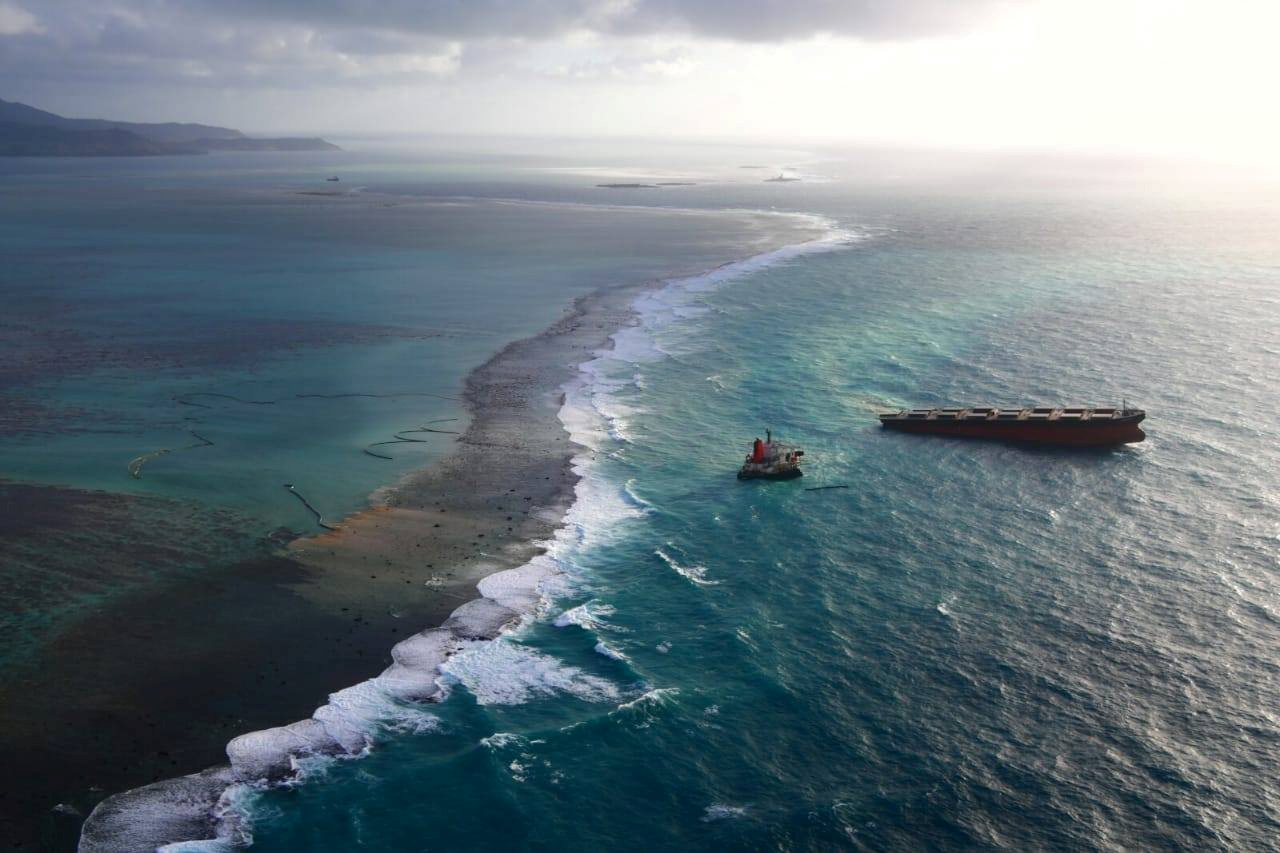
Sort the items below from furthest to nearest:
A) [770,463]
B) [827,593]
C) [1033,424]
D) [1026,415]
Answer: [1026,415]
[1033,424]
[770,463]
[827,593]

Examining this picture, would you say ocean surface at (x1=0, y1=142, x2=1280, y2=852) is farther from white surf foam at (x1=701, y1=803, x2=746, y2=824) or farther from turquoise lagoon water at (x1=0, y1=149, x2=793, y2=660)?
turquoise lagoon water at (x1=0, y1=149, x2=793, y2=660)

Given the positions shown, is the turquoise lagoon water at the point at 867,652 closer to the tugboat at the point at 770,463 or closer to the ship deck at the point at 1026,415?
the tugboat at the point at 770,463

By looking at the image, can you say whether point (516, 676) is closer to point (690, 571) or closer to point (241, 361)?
point (690, 571)

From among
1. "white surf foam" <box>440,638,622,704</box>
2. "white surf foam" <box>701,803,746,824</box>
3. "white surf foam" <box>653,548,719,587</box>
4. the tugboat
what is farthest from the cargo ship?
"white surf foam" <box>701,803,746,824</box>

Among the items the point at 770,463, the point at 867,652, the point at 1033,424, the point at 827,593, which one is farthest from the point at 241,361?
the point at 867,652

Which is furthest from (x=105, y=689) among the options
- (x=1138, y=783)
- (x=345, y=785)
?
(x=1138, y=783)

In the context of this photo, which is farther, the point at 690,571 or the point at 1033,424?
the point at 1033,424

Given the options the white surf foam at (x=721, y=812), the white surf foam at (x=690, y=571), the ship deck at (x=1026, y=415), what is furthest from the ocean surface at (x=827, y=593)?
the ship deck at (x=1026, y=415)

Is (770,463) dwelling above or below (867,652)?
above
